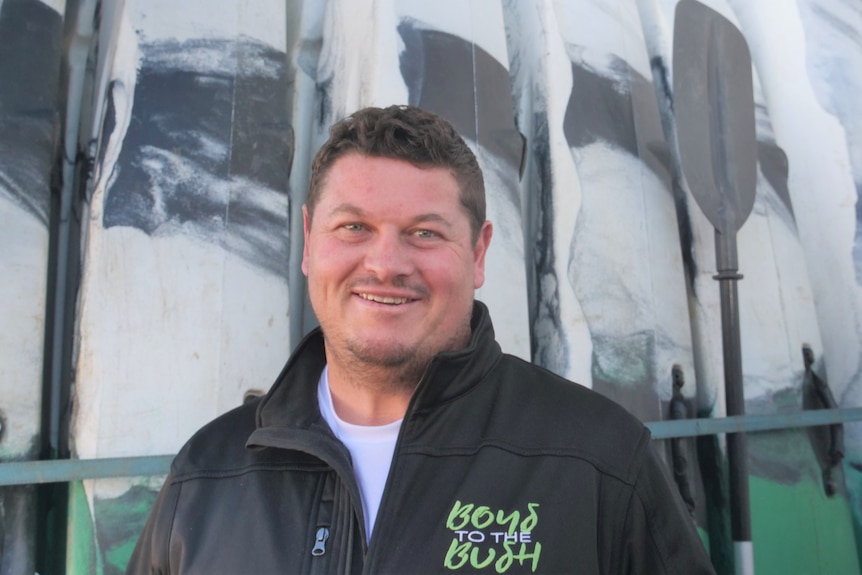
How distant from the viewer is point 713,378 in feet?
5.89

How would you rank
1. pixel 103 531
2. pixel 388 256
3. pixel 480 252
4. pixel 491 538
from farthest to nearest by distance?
pixel 103 531 → pixel 480 252 → pixel 388 256 → pixel 491 538

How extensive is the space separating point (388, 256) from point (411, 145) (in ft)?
0.49

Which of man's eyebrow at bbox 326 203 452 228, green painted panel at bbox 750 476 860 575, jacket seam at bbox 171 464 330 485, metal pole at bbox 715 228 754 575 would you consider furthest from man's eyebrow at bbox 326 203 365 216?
green painted panel at bbox 750 476 860 575

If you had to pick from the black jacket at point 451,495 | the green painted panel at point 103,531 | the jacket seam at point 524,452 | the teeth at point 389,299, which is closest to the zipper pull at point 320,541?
the black jacket at point 451,495

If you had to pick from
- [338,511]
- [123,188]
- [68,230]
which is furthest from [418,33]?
[338,511]

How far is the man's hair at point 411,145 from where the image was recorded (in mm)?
859

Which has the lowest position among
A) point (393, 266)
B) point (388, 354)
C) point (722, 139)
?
point (388, 354)

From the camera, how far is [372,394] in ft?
2.82

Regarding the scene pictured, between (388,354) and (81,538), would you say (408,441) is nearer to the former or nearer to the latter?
(388,354)

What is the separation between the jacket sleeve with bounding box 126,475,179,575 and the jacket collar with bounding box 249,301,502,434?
0.14 m

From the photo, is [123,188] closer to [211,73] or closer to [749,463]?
[211,73]

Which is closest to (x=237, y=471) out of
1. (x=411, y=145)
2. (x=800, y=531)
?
(x=411, y=145)

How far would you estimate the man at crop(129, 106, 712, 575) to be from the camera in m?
0.73

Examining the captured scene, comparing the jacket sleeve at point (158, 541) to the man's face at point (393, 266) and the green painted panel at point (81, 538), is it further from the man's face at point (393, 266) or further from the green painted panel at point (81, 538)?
the green painted panel at point (81, 538)
